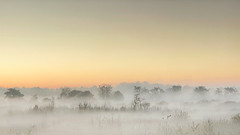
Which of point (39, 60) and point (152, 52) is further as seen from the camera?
point (152, 52)

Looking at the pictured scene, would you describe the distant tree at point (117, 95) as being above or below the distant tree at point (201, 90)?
below

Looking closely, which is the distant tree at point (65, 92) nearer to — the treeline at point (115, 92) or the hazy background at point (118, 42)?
the treeline at point (115, 92)

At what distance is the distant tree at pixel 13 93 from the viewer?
4.35 meters

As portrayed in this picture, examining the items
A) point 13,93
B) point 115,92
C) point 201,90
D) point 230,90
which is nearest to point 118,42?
point 115,92

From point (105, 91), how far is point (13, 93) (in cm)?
121

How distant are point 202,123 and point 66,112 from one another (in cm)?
181

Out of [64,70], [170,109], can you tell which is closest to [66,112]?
[64,70]

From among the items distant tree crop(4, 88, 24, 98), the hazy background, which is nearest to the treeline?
distant tree crop(4, 88, 24, 98)

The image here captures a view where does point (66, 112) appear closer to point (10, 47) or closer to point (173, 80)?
point (10, 47)

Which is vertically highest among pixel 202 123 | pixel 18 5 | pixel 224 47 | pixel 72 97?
pixel 18 5

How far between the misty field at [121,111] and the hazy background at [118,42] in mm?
176

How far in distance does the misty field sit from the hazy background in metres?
0.18

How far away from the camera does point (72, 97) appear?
183 inches

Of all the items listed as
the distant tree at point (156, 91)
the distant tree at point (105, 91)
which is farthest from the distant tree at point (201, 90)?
the distant tree at point (105, 91)
